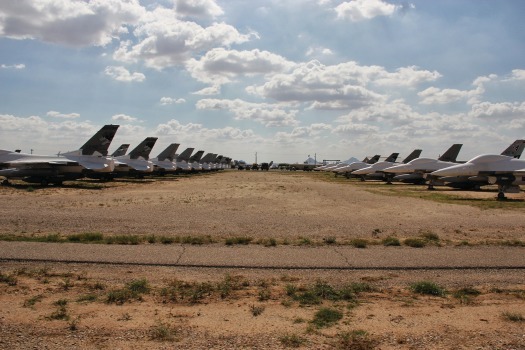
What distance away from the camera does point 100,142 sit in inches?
1469

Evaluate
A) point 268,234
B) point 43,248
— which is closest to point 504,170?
point 268,234

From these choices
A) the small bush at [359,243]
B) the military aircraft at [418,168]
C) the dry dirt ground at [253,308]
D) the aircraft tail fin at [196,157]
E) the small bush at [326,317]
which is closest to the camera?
the dry dirt ground at [253,308]

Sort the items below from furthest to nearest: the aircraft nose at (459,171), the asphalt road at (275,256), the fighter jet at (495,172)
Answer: the aircraft nose at (459,171) → the fighter jet at (495,172) → the asphalt road at (275,256)

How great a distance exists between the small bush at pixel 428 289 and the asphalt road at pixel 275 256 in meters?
1.45

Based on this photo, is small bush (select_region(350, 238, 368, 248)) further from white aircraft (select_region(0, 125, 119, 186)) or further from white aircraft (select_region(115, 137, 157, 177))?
white aircraft (select_region(115, 137, 157, 177))

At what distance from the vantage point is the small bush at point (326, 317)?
5.37m

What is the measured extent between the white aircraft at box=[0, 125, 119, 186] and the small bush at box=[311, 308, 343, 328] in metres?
32.4

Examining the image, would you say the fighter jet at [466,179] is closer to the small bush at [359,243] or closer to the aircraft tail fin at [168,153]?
the small bush at [359,243]

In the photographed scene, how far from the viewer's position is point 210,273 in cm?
781

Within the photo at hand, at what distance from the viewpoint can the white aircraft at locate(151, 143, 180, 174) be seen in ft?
195

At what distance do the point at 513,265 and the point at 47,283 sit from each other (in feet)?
27.3

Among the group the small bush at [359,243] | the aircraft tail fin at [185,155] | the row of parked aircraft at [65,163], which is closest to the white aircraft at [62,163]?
the row of parked aircraft at [65,163]

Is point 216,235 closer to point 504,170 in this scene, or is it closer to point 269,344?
point 269,344

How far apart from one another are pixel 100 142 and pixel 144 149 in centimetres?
1356
